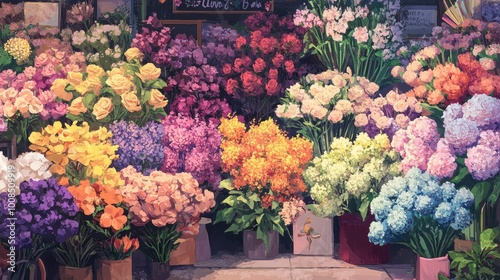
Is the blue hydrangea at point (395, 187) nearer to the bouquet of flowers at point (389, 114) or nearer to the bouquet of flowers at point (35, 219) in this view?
the bouquet of flowers at point (389, 114)

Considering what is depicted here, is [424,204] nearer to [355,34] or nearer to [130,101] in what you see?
[355,34]

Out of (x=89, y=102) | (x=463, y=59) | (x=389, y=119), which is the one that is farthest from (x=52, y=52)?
(x=463, y=59)

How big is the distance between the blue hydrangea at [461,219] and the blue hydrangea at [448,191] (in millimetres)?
84

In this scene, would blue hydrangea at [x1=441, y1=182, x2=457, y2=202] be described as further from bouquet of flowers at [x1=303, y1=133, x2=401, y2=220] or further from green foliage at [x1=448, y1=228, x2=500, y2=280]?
bouquet of flowers at [x1=303, y1=133, x2=401, y2=220]

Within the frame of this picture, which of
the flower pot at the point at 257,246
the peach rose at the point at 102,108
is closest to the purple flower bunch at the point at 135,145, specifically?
the peach rose at the point at 102,108

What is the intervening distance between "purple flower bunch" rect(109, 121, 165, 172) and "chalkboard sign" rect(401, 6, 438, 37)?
2.09 metres

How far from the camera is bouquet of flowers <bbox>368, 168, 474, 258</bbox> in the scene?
16.0 feet

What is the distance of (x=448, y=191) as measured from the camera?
16.1ft

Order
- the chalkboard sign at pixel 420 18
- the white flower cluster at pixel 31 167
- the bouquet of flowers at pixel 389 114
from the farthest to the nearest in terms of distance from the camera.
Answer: the chalkboard sign at pixel 420 18 < the bouquet of flowers at pixel 389 114 < the white flower cluster at pixel 31 167

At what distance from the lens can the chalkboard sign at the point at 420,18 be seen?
6.27 m

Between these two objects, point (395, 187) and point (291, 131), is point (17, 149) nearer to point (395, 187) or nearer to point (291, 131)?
point (291, 131)

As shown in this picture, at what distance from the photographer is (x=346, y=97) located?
224 inches

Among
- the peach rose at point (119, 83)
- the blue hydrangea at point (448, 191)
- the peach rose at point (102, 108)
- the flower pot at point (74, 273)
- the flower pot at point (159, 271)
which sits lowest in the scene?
the flower pot at point (159, 271)

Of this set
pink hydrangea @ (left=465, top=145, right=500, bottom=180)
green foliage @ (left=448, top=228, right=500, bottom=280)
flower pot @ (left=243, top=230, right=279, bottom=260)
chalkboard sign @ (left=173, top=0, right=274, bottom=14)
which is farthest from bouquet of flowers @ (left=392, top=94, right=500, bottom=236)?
chalkboard sign @ (left=173, top=0, right=274, bottom=14)
